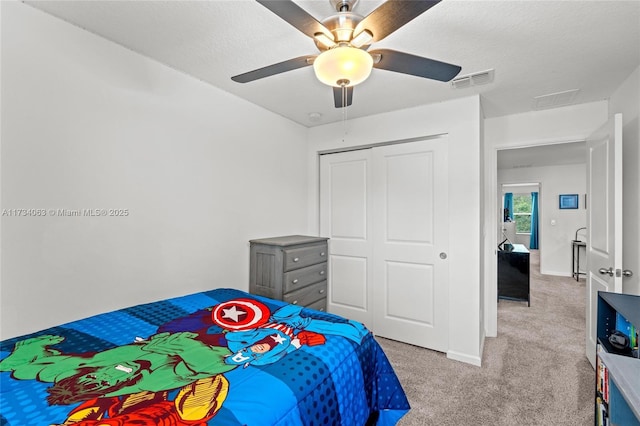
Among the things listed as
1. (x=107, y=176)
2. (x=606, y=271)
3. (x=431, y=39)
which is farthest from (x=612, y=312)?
(x=107, y=176)

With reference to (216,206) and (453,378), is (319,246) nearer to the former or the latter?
(216,206)

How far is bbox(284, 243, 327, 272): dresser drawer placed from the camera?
2.68 m

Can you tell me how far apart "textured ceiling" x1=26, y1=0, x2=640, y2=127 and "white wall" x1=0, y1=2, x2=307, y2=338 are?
7.9 inches

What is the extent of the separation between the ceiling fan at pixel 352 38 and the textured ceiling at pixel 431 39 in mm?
311

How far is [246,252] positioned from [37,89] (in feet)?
6.01

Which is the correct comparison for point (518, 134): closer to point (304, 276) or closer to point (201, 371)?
point (304, 276)

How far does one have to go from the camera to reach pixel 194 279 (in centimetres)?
236

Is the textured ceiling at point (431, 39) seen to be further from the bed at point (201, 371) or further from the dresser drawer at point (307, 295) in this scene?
the dresser drawer at point (307, 295)

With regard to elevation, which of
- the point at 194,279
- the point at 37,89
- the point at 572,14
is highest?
the point at 572,14

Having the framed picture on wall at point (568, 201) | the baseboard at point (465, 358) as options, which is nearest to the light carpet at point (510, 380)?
the baseboard at point (465, 358)

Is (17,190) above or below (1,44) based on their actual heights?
below

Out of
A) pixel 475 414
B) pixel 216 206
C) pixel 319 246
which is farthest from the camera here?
pixel 319 246

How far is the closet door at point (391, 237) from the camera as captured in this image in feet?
9.38

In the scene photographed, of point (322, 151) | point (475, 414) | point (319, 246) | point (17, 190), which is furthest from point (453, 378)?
point (17, 190)
